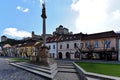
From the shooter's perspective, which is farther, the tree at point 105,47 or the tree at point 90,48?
the tree at point 90,48

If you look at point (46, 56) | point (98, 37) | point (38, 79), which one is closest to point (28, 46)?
point (98, 37)

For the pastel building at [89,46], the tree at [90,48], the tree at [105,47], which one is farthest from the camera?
the tree at [90,48]

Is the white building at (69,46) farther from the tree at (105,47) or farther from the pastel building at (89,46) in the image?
the tree at (105,47)

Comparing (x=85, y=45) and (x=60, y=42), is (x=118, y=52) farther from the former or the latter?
→ (x=60, y=42)

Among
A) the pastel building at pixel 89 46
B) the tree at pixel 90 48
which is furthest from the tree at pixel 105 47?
the tree at pixel 90 48

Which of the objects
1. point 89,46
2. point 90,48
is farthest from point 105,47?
point 89,46

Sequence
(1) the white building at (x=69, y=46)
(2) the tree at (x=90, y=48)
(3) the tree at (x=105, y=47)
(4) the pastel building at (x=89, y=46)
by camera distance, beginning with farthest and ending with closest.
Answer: (1) the white building at (x=69, y=46) < (2) the tree at (x=90, y=48) < (3) the tree at (x=105, y=47) < (4) the pastel building at (x=89, y=46)

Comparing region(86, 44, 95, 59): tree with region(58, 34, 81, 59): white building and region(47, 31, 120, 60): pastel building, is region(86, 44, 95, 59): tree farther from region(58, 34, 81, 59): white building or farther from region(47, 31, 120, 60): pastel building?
region(58, 34, 81, 59): white building

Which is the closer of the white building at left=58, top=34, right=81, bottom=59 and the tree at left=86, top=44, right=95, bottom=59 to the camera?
the tree at left=86, top=44, right=95, bottom=59

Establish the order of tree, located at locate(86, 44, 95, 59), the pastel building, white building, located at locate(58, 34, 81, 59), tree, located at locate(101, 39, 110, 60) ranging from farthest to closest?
white building, located at locate(58, 34, 81, 59)
tree, located at locate(86, 44, 95, 59)
tree, located at locate(101, 39, 110, 60)
the pastel building

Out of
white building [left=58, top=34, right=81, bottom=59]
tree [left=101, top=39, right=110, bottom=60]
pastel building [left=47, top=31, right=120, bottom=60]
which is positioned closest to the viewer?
pastel building [left=47, top=31, right=120, bottom=60]

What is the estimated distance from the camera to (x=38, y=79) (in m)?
15.5

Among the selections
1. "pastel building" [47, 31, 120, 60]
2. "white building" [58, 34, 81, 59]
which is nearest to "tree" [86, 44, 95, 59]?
"pastel building" [47, 31, 120, 60]

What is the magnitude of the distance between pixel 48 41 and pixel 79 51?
20388 millimetres
